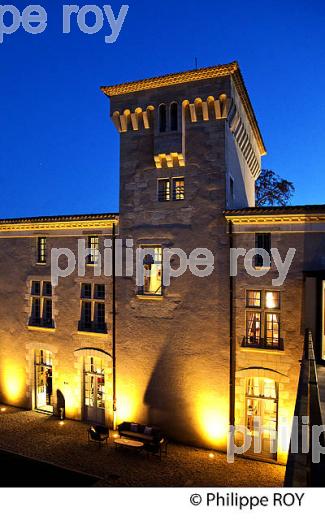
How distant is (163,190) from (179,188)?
769 millimetres

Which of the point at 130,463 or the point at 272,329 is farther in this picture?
the point at 272,329

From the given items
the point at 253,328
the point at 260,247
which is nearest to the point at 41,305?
the point at 253,328

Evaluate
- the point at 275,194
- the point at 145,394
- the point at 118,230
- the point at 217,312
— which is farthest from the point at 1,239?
the point at 275,194

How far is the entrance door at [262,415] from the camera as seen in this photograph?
1472cm

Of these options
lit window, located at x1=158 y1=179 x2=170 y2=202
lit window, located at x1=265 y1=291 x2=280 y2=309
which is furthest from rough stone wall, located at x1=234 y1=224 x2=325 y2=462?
lit window, located at x1=158 y1=179 x2=170 y2=202

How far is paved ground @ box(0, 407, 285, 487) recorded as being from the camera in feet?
43.1

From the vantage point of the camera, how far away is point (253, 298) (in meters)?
15.2

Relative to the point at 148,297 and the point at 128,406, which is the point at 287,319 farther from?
the point at 128,406

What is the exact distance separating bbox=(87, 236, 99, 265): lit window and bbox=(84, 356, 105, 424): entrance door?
4868 millimetres

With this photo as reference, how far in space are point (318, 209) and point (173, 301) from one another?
23.1 feet

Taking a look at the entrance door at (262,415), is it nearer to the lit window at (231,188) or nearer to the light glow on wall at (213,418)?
the light glow on wall at (213,418)

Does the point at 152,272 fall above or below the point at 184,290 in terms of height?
above

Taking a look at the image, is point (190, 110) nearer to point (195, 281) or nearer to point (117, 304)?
point (195, 281)

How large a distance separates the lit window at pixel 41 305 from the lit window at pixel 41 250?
1.19 meters
